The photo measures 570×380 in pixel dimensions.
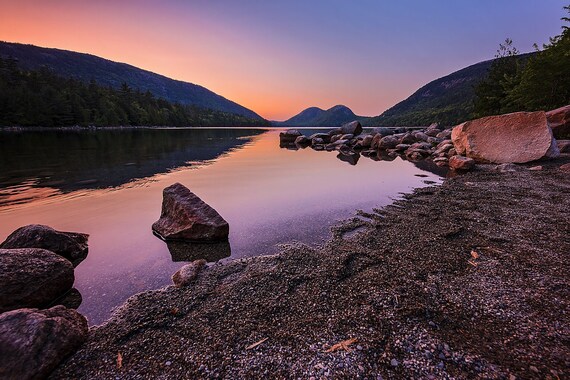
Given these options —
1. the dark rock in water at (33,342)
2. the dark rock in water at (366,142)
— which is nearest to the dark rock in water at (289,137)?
the dark rock in water at (366,142)

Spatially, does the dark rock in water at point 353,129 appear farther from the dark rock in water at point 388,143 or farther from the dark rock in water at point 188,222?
the dark rock in water at point 188,222

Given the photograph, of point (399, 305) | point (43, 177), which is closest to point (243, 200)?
point (399, 305)

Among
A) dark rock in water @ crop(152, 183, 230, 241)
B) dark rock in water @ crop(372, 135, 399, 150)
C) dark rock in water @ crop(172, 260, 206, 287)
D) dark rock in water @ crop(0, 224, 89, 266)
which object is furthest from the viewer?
dark rock in water @ crop(372, 135, 399, 150)

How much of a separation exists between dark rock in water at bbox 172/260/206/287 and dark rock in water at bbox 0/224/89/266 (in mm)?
2975

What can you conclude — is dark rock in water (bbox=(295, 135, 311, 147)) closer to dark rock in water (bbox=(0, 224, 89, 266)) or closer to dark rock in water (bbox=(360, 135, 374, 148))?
dark rock in water (bbox=(360, 135, 374, 148))

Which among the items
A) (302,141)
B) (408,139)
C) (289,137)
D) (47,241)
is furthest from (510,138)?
(289,137)

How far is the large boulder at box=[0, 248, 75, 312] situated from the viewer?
428 centimetres

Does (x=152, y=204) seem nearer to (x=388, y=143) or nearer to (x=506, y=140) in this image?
(x=506, y=140)

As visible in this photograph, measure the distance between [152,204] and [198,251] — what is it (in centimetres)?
545

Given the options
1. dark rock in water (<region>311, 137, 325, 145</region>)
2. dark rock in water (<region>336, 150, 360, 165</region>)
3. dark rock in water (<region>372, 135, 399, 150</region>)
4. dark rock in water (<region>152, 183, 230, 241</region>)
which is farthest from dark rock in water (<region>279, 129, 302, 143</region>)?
dark rock in water (<region>152, 183, 230, 241</region>)

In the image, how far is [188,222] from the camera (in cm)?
757

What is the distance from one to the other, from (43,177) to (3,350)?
1817 centimetres

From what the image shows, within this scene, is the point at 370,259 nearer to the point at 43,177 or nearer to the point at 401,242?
the point at 401,242

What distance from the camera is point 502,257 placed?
18.9 ft
